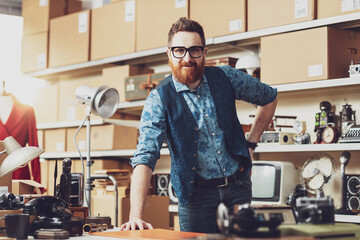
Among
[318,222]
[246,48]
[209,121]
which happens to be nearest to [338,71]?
[246,48]

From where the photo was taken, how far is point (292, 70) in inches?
132

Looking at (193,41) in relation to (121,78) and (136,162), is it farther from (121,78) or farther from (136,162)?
(121,78)

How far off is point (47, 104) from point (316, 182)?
265 cm

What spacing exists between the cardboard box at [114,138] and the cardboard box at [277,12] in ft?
4.56

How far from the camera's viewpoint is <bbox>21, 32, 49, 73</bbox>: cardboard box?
5.02 meters

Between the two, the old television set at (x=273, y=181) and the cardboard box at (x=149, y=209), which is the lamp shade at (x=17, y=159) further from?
the cardboard box at (x=149, y=209)

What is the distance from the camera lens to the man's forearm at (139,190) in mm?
1789

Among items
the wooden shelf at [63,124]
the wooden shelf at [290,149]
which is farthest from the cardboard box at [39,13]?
the wooden shelf at [290,149]

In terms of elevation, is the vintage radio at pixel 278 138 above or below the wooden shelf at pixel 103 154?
above

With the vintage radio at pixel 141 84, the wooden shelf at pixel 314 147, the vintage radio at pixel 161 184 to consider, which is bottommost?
the vintage radio at pixel 161 184

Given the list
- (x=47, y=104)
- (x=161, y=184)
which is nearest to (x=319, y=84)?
(x=161, y=184)

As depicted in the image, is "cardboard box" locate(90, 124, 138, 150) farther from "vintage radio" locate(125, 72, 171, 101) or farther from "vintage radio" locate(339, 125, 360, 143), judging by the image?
"vintage radio" locate(339, 125, 360, 143)

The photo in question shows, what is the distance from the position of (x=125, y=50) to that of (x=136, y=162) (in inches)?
101

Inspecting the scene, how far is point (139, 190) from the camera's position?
182cm
